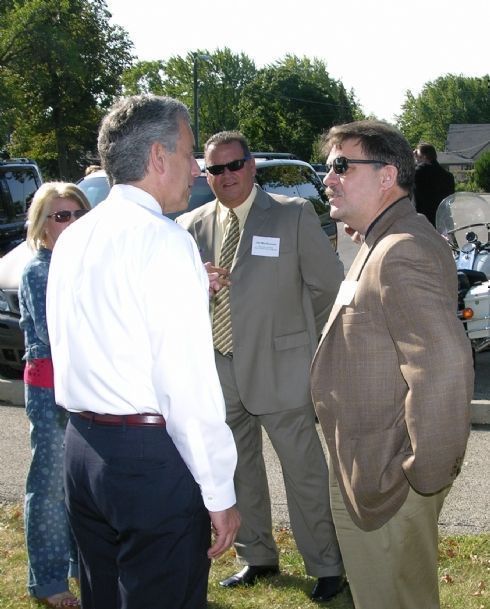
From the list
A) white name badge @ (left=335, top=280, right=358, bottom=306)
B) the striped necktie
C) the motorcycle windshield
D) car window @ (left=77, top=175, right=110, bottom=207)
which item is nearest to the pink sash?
the striped necktie

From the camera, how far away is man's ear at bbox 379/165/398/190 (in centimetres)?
286

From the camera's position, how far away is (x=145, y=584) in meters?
2.54

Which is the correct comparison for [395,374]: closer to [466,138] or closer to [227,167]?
[227,167]

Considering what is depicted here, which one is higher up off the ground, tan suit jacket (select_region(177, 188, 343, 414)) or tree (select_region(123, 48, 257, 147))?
tree (select_region(123, 48, 257, 147))

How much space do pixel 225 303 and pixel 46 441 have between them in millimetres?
1101

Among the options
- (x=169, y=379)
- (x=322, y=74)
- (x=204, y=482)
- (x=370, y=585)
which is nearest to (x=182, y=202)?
(x=169, y=379)

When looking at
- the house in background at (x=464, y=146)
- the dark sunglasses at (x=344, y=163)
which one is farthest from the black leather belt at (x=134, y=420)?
the house in background at (x=464, y=146)

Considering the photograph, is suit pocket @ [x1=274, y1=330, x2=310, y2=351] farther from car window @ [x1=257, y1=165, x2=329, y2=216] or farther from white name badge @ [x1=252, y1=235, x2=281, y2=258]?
car window @ [x1=257, y1=165, x2=329, y2=216]

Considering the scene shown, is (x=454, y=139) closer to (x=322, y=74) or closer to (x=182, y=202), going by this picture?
(x=322, y=74)

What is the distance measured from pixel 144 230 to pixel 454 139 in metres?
123

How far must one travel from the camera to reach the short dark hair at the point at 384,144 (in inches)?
113

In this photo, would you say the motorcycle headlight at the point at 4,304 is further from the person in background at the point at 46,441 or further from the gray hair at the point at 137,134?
the gray hair at the point at 137,134

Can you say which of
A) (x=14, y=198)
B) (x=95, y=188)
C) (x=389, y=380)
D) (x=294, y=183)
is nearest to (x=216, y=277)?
(x=389, y=380)

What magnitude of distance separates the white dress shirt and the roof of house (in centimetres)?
11713
